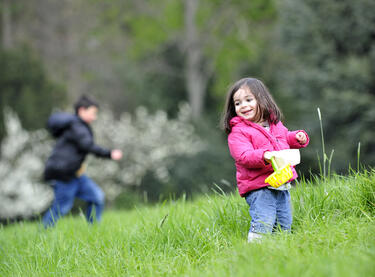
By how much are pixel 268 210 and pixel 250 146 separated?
41 cm

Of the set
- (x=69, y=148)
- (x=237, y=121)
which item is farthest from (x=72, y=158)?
(x=237, y=121)

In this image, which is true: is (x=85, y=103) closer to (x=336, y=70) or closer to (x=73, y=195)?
(x=73, y=195)

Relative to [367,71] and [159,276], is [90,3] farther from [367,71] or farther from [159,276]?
[159,276]

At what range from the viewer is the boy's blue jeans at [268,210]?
2361 millimetres

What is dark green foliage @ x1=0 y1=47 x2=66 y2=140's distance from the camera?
1061 cm

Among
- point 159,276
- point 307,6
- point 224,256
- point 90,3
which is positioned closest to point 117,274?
point 159,276

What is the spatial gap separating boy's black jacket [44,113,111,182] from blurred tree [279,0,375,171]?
22.1 ft

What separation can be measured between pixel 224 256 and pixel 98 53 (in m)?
19.5

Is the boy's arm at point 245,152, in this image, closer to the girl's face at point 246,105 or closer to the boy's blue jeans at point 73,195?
the girl's face at point 246,105

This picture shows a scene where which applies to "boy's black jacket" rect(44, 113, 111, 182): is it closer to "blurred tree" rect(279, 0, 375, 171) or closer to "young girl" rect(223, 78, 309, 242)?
"young girl" rect(223, 78, 309, 242)

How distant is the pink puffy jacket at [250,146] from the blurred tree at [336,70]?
722cm

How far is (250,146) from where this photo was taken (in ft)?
8.16

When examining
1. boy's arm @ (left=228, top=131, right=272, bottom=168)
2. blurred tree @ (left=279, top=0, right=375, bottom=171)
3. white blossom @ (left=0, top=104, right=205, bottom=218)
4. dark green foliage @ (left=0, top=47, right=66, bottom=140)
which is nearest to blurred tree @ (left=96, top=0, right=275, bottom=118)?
white blossom @ (left=0, top=104, right=205, bottom=218)

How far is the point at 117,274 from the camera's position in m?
2.25
